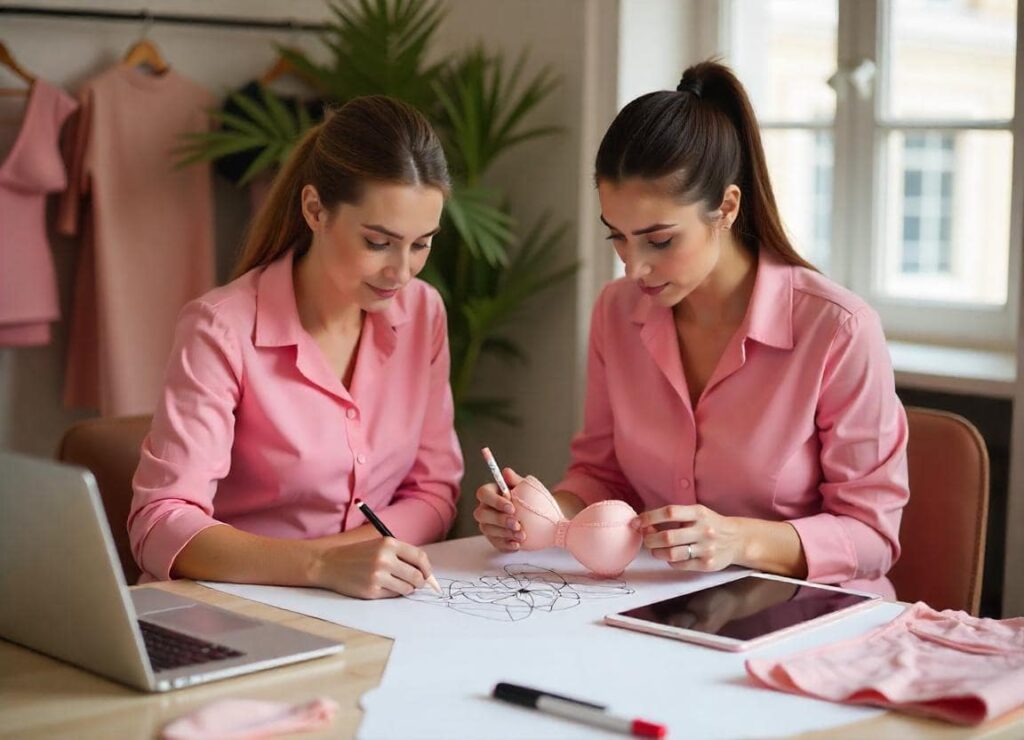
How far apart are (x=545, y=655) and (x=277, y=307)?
32.2 inches

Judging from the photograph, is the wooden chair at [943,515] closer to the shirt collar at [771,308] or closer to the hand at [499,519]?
the shirt collar at [771,308]

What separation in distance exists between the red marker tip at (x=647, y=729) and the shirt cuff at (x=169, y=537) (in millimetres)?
818

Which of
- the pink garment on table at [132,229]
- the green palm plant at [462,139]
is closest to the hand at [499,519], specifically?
the green palm plant at [462,139]

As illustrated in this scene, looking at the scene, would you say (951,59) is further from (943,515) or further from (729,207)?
(943,515)

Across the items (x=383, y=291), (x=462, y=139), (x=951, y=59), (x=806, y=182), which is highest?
(x=951, y=59)

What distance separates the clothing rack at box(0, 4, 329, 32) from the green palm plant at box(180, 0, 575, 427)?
0.16 m

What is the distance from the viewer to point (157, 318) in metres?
3.44

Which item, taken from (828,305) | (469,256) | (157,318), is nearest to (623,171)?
(828,305)

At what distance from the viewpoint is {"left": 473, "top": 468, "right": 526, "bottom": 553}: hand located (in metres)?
1.85

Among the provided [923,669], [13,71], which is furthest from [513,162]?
[923,669]

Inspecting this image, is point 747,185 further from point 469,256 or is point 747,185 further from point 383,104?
point 469,256

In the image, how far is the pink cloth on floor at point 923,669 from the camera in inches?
49.9

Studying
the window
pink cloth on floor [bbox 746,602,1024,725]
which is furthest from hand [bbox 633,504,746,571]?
the window

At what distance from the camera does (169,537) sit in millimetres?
1828
